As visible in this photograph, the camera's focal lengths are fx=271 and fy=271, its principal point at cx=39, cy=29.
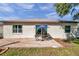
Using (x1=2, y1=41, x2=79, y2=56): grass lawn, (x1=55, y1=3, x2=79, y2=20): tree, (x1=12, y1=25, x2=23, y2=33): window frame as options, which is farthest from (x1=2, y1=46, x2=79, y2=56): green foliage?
(x1=55, y1=3, x2=79, y2=20): tree

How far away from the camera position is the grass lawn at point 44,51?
1413 cm

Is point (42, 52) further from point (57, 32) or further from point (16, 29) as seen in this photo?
point (16, 29)

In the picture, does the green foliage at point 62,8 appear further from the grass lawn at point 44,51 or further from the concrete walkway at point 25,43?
the grass lawn at point 44,51

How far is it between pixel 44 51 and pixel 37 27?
1.50m

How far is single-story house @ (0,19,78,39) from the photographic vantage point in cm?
1487

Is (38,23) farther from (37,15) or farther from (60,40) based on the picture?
(60,40)

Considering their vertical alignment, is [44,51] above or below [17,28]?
below

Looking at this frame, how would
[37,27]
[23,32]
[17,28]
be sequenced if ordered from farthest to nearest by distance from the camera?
[17,28] < [23,32] < [37,27]

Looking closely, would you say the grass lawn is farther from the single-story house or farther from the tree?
the tree

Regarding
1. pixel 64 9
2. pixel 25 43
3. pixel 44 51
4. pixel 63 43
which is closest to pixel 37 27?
pixel 25 43

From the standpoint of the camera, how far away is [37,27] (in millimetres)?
15102

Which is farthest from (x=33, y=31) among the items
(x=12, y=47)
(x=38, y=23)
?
(x=12, y=47)

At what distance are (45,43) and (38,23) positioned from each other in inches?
46.0

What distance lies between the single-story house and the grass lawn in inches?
29.5
